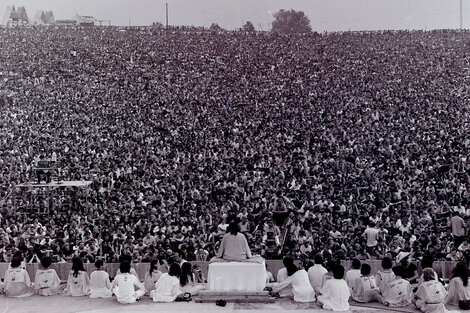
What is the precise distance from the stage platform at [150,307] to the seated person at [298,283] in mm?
133

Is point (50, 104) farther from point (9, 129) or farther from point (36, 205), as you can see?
point (36, 205)

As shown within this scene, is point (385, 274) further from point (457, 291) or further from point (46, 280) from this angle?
point (46, 280)

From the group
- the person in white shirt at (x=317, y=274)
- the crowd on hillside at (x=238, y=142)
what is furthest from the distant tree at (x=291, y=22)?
the person in white shirt at (x=317, y=274)

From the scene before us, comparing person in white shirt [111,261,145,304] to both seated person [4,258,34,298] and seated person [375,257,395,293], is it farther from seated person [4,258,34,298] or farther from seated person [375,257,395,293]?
seated person [375,257,395,293]

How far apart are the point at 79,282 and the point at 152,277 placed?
1.31 metres

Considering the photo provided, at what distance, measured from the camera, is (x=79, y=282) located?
36.6ft

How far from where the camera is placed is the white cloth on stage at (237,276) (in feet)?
34.9

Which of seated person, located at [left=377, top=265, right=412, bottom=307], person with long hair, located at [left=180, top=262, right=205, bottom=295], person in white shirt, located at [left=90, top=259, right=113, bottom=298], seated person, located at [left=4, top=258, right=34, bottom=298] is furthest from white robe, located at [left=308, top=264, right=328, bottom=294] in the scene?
seated person, located at [left=4, top=258, right=34, bottom=298]

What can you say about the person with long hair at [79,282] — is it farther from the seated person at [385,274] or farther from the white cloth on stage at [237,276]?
the seated person at [385,274]

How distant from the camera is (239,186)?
18.2 m

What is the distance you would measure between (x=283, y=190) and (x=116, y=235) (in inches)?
226

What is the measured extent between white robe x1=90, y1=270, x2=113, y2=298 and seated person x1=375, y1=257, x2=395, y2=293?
4.69m

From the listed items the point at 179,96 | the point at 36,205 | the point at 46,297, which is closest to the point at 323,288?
the point at 46,297

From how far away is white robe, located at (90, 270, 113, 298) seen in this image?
11.0 meters
